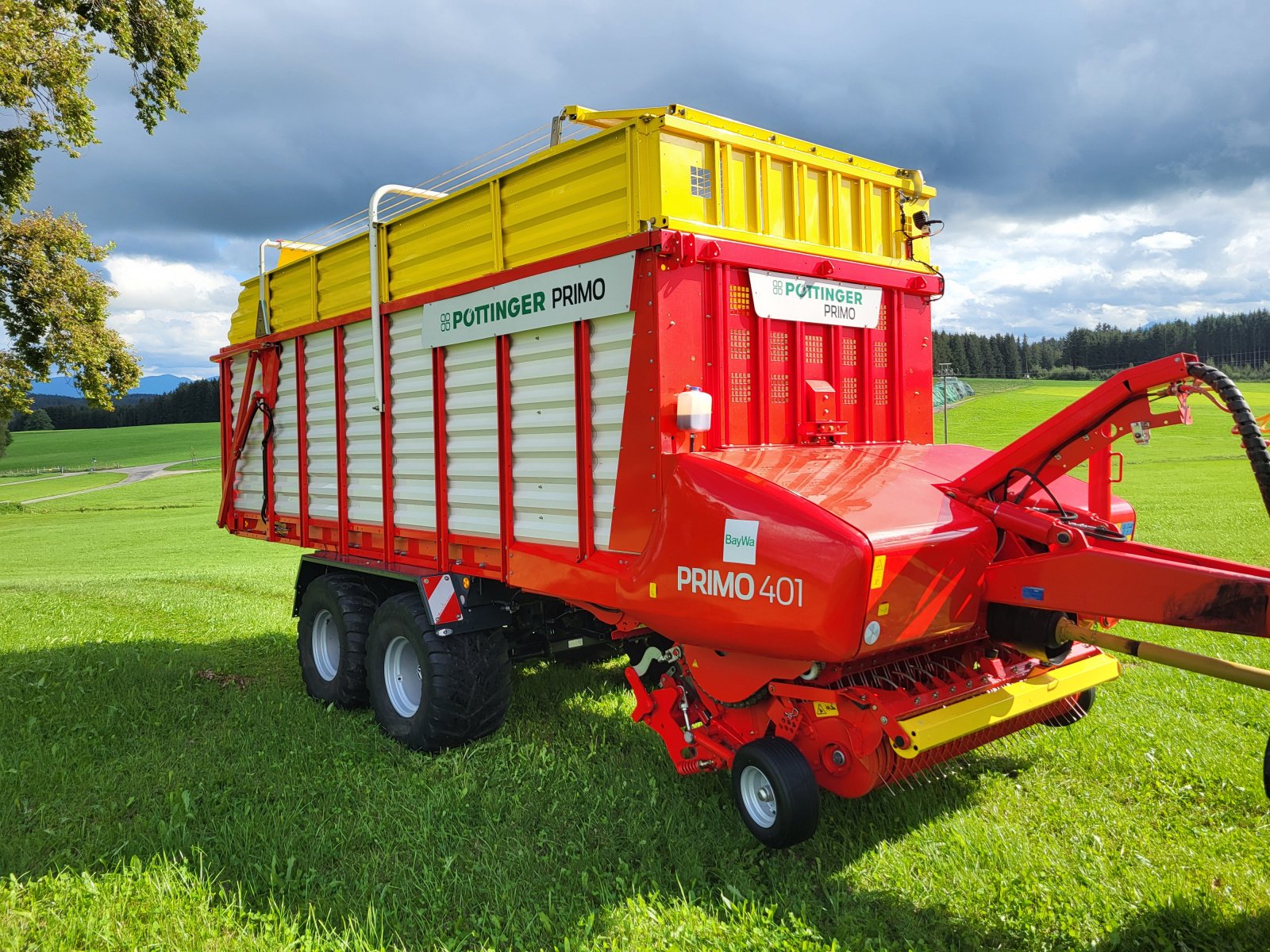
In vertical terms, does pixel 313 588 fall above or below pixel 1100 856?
above

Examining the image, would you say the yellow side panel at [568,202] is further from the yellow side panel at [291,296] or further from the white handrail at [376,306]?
the yellow side panel at [291,296]

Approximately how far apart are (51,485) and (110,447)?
22620 millimetres

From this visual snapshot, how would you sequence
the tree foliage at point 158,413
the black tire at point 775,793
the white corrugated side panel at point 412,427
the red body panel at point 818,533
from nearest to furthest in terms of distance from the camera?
1. the red body panel at point 818,533
2. the black tire at point 775,793
3. the white corrugated side panel at point 412,427
4. the tree foliage at point 158,413

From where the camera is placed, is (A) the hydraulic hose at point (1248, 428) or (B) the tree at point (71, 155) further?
(B) the tree at point (71, 155)

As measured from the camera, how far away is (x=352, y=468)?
255 inches

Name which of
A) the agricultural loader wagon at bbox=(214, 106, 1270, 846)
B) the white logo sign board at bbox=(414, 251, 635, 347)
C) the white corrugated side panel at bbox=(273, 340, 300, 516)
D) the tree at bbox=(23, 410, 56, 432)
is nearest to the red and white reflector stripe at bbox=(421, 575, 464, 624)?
the agricultural loader wagon at bbox=(214, 106, 1270, 846)

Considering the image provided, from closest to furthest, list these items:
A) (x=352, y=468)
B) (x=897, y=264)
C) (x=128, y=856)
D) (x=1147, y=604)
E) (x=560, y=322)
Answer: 1. (x=1147, y=604)
2. (x=128, y=856)
3. (x=560, y=322)
4. (x=897, y=264)
5. (x=352, y=468)

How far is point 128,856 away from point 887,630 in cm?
368

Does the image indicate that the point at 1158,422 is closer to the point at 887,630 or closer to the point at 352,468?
the point at 887,630

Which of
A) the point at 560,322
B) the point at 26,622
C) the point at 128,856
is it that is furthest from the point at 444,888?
the point at 26,622

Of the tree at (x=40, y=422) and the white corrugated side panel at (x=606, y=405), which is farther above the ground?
the tree at (x=40, y=422)

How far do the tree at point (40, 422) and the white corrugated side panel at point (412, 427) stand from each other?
99217 millimetres

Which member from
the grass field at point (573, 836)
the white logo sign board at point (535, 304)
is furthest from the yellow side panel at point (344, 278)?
the grass field at point (573, 836)

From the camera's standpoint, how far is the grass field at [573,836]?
137 inches
